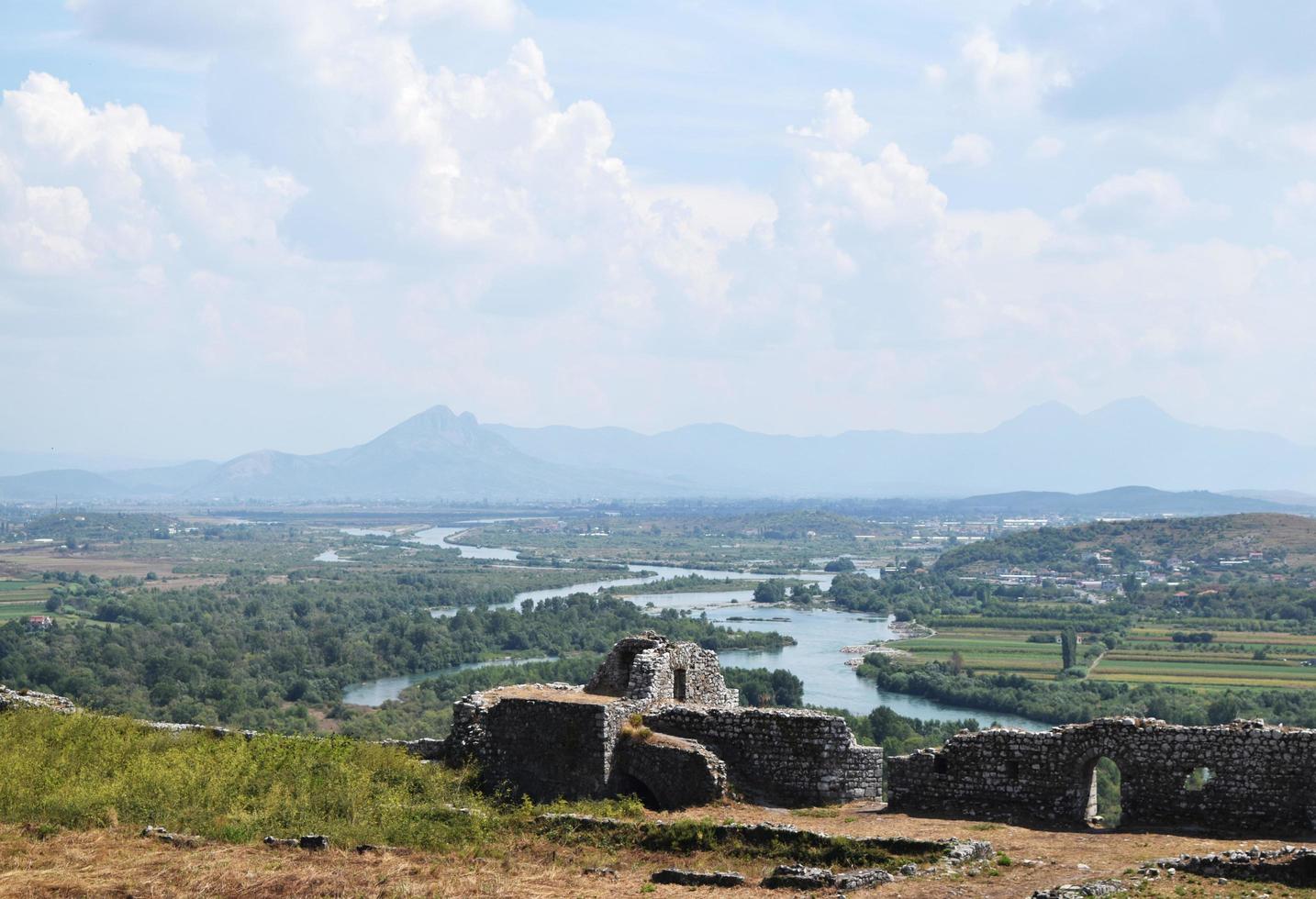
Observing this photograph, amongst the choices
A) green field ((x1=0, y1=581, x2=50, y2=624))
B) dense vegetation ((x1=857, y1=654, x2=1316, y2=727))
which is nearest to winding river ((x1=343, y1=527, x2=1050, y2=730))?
dense vegetation ((x1=857, y1=654, x2=1316, y2=727))

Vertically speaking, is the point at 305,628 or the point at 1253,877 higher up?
the point at 1253,877

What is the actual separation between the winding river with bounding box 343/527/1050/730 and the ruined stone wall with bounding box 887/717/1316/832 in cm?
4291

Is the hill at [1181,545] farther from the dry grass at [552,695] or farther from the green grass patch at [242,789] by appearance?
the green grass patch at [242,789]

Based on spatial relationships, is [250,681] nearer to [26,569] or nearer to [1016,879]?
[1016,879]

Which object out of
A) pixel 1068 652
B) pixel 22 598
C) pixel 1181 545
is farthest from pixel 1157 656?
pixel 22 598

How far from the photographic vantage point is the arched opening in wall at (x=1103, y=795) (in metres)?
17.1

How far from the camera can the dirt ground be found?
43.5 feet

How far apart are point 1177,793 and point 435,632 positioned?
302 ft

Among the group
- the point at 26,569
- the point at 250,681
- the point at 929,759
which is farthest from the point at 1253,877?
the point at 26,569

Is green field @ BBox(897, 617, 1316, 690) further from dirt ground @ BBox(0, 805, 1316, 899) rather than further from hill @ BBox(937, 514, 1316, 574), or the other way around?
dirt ground @ BBox(0, 805, 1316, 899)

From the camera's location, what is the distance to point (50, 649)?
88.5m

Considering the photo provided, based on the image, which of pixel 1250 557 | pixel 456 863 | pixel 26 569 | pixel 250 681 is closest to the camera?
pixel 456 863

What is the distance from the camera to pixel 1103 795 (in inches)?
1639

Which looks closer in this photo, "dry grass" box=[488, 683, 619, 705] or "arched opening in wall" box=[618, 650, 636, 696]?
"dry grass" box=[488, 683, 619, 705]
